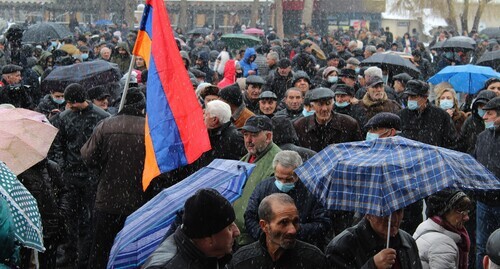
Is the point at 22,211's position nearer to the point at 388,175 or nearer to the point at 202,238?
the point at 202,238

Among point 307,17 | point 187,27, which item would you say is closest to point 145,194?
point 307,17

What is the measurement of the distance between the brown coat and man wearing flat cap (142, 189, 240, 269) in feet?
14.5

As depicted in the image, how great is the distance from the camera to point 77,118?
858 cm

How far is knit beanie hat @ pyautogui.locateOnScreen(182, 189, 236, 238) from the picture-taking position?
389 centimetres

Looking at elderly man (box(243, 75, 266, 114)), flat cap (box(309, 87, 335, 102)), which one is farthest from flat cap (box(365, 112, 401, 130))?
elderly man (box(243, 75, 266, 114))

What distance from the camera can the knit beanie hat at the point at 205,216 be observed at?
3.89 m

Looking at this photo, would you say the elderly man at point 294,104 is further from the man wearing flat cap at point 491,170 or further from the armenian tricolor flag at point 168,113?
the armenian tricolor flag at point 168,113

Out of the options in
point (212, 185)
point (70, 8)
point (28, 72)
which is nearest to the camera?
point (212, 185)

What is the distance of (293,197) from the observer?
5.89m

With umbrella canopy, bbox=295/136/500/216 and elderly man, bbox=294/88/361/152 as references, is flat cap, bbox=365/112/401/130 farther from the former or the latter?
umbrella canopy, bbox=295/136/500/216

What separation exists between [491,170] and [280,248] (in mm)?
3379

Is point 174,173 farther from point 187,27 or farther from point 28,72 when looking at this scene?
point 187,27

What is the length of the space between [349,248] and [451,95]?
5.48 meters

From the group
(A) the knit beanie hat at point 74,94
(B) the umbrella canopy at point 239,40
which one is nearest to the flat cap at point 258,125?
(A) the knit beanie hat at point 74,94
